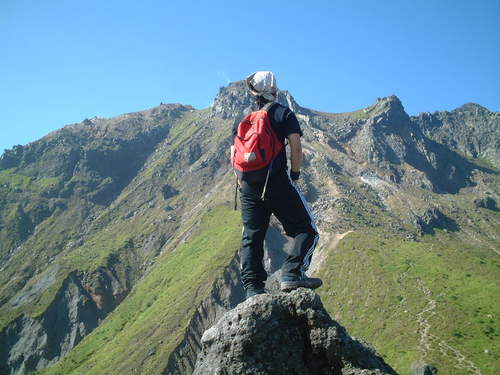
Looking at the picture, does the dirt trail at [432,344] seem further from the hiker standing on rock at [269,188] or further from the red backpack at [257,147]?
the red backpack at [257,147]

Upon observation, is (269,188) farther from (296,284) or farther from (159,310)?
(159,310)

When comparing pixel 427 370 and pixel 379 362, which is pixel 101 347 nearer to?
pixel 427 370

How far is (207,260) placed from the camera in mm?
136000

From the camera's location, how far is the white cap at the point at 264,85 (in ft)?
27.0

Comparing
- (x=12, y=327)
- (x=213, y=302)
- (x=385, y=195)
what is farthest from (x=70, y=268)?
(x=385, y=195)

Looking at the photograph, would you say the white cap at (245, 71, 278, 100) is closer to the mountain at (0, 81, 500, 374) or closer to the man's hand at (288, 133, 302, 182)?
the man's hand at (288, 133, 302, 182)

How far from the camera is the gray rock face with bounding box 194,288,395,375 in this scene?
6590mm

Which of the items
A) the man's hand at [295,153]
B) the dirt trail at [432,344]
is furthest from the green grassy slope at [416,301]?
the man's hand at [295,153]

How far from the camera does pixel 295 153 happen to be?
798 cm

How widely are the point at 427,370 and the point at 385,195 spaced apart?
410 feet

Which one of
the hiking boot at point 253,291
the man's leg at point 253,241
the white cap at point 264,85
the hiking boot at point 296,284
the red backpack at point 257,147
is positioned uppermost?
the white cap at point 264,85

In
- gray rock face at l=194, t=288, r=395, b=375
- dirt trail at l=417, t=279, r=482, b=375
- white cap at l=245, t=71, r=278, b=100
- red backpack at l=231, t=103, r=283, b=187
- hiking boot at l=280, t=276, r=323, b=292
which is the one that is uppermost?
→ white cap at l=245, t=71, r=278, b=100

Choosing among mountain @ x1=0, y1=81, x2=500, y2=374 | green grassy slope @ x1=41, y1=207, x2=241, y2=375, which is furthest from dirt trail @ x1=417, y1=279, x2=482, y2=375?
green grassy slope @ x1=41, y1=207, x2=241, y2=375

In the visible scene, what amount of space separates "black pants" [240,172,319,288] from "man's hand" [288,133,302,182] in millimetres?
218
